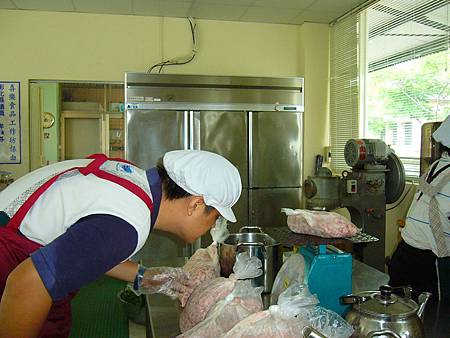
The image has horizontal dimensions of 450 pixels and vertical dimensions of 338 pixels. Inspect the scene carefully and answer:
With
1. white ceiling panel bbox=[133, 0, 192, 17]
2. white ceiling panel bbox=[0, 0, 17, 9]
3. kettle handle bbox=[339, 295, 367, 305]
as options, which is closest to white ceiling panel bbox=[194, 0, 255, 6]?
white ceiling panel bbox=[133, 0, 192, 17]

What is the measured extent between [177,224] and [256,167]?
2.69 m

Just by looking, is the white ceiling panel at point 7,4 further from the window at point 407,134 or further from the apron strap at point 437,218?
the apron strap at point 437,218

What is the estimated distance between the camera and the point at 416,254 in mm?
2273

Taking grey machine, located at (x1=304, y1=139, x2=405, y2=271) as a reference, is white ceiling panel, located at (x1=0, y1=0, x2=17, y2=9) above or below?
above

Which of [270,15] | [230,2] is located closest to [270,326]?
[230,2]

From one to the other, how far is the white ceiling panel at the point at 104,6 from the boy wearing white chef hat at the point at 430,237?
2.89 m

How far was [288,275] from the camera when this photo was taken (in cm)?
135

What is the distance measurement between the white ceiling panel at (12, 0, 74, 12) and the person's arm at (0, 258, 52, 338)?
3500 millimetres

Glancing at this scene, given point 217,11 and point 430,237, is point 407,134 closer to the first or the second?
point 430,237

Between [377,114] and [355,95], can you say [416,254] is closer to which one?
[377,114]

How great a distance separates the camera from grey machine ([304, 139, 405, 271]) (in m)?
2.92

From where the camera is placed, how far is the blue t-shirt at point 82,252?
881mm

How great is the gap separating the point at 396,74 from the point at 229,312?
9.84 ft

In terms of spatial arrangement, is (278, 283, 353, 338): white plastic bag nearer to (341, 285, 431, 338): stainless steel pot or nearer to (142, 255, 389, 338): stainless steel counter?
(341, 285, 431, 338): stainless steel pot
